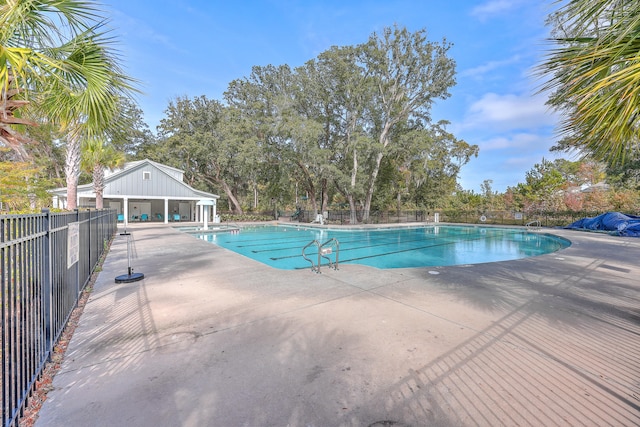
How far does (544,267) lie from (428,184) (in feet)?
80.0

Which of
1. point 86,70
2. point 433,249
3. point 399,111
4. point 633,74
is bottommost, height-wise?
point 433,249

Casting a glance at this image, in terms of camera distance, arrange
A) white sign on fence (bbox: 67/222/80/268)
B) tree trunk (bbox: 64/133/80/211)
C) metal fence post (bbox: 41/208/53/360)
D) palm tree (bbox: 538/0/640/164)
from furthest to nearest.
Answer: tree trunk (bbox: 64/133/80/211)
white sign on fence (bbox: 67/222/80/268)
metal fence post (bbox: 41/208/53/360)
palm tree (bbox: 538/0/640/164)

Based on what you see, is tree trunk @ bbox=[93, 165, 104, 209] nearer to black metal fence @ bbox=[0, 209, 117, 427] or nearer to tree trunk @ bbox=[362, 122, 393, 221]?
black metal fence @ bbox=[0, 209, 117, 427]

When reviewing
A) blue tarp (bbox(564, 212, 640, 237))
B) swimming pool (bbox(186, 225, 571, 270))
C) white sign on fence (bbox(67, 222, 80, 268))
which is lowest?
swimming pool (bbox(186, 225, 571, 270))

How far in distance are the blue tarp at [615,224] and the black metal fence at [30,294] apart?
22.7m

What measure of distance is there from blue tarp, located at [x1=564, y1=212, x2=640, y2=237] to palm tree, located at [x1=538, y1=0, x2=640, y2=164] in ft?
57.9

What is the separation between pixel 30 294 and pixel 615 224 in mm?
23814

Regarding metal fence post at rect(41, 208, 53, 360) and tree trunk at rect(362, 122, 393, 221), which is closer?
metal fence post at rect(41, 208, 53, 360)

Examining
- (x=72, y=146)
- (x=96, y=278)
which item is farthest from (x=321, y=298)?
(x=72, y=146)

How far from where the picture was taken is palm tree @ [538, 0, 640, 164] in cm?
216

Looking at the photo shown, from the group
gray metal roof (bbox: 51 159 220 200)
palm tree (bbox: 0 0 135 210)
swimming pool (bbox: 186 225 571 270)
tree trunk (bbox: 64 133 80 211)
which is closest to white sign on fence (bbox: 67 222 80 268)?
palm tree (bbox: 0 0 135 210)

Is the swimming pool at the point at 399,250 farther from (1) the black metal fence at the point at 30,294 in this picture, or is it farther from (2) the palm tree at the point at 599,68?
(2) the palm tree at the point at 599,68

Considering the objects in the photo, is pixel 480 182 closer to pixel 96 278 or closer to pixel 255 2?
pixel 255 2

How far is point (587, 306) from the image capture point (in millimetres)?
4195
